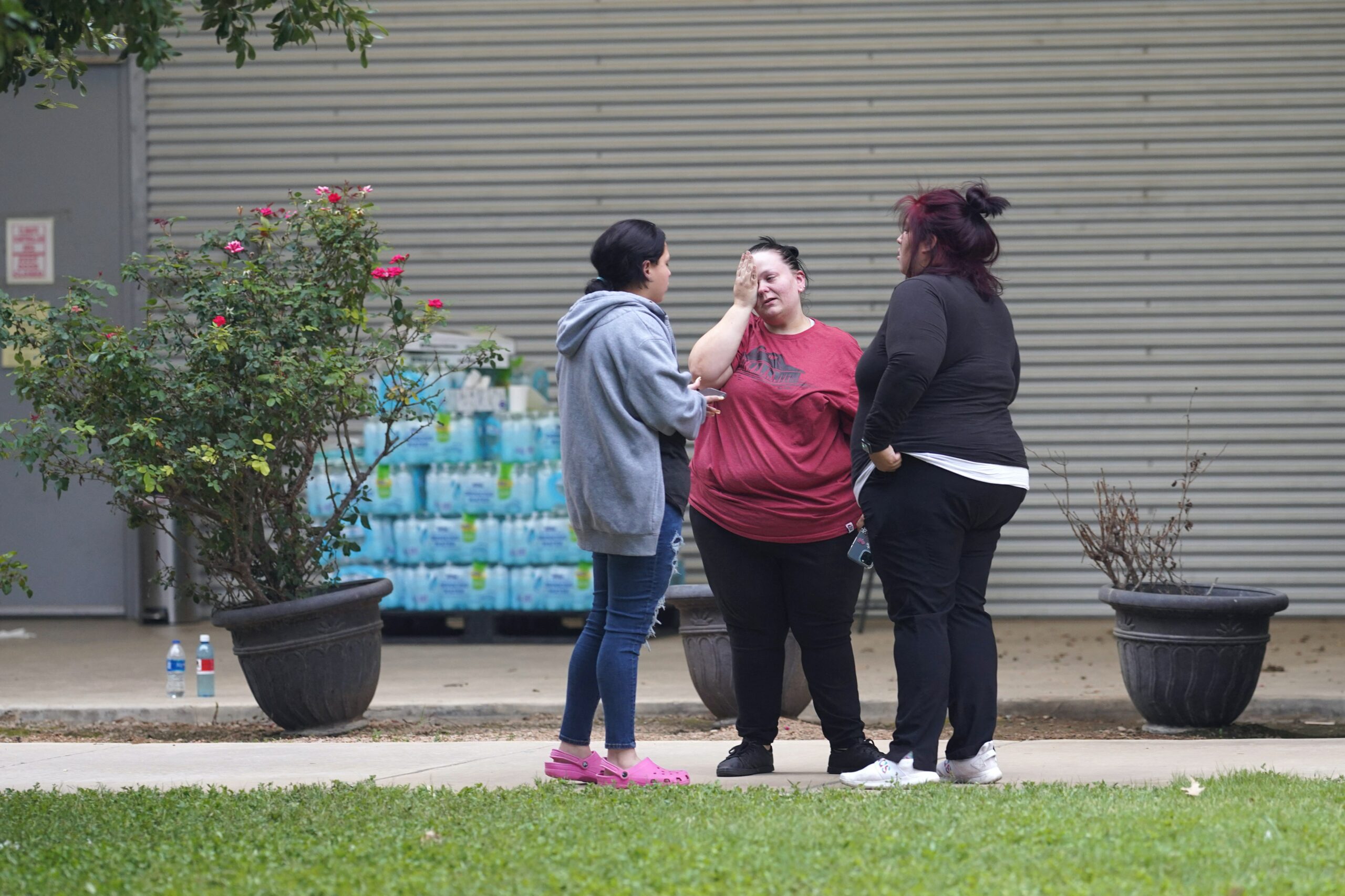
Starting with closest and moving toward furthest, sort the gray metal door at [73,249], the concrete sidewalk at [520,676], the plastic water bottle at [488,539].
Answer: the concrete sidewalk at [520,676], the plastic water bottle at [488,539], the gray metal door at [73,249]

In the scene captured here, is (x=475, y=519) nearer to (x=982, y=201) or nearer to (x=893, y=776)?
(x=893, y=776)

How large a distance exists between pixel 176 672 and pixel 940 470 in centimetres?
494

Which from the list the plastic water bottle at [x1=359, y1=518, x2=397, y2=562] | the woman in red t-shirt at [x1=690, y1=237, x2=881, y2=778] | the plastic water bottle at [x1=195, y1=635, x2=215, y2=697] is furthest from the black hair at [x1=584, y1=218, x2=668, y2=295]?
the plastic water bottle at [x1=359, y1=518, x2=397, y2=562]

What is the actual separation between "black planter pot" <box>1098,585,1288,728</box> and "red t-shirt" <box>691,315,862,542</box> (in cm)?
A: 225

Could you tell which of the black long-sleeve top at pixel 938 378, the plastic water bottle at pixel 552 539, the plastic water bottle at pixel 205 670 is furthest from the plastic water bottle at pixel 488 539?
the black long-sleeve top at pixel 938 378

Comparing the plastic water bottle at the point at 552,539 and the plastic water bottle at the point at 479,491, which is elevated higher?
the plastic water bottle at the point at 479,491

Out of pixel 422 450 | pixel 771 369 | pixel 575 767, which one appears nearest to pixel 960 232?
pixel 771 369

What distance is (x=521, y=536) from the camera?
1020 cm

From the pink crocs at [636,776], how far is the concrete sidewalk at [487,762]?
0.23m

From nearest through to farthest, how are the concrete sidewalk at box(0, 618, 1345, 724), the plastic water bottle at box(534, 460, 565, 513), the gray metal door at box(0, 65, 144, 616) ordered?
the concrete sidewalk at box(0, 618, 1345, 724) → the plastic water bottle at box(534, 460, 565, 513) → the gray metal door at box(0, 65, 144, 616)

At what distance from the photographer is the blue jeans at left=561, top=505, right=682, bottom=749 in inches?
189

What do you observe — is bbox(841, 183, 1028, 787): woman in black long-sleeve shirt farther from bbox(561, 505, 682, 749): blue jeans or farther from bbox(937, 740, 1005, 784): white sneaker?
bbox(561, 505, 682, 749): blue jeans

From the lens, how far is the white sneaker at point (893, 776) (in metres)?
4.79

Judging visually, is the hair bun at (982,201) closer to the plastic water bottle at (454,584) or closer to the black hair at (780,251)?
the black hair at (780,251)
